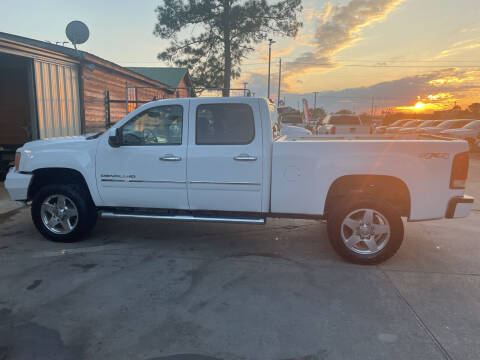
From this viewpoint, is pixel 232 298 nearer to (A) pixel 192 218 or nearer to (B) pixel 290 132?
(A) pixel 192 218

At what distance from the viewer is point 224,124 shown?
466 cm

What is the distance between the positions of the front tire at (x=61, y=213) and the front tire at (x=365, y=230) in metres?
3.36

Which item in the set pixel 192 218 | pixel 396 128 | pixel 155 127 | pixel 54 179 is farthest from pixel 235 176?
pixel 396 128

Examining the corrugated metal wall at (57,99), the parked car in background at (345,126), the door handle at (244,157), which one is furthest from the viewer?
the parked car in background at (345,126)

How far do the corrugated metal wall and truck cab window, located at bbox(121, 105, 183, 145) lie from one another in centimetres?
625

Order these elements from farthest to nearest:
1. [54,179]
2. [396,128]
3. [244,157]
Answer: [396,128] < [54,179] < [244,157]

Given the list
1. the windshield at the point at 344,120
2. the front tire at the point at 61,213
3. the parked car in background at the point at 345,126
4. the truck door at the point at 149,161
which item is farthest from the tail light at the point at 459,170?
the windshield at the point at 344,120

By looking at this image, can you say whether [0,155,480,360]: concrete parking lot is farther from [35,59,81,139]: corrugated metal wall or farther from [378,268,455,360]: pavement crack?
[35,59,81,139]: corrugated metal wall

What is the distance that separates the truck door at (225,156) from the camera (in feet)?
14.7

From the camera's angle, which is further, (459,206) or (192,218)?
(192,218)

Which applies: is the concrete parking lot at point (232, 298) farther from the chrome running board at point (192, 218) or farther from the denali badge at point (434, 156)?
the denali badge at point (434, 156)

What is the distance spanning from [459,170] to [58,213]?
17.2 ft

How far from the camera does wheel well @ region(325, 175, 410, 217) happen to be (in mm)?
4305

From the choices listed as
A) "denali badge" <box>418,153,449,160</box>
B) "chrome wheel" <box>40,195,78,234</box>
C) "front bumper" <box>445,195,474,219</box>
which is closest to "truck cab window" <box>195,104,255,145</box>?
"denali badge" <box>418,153,449,160</box>
